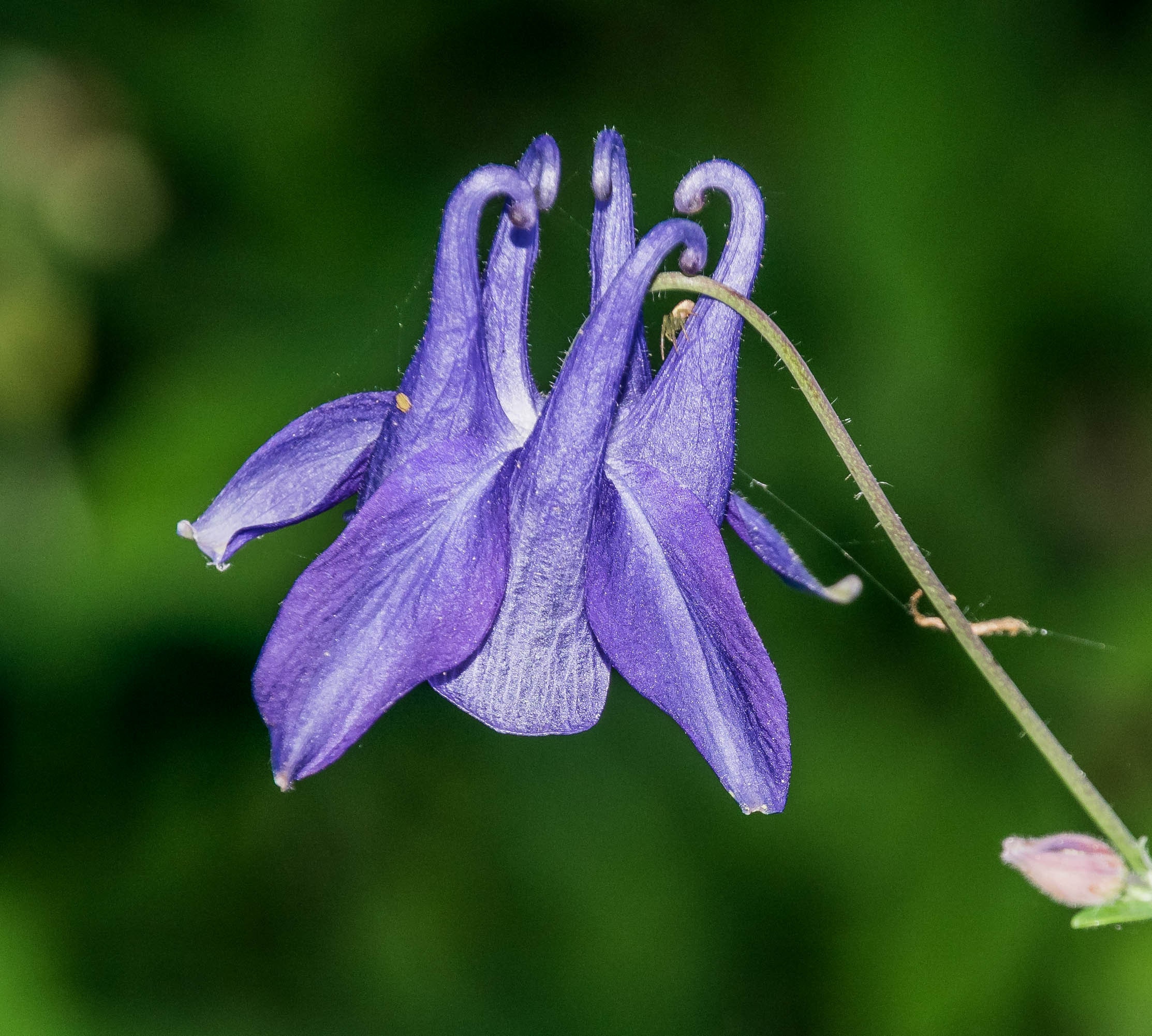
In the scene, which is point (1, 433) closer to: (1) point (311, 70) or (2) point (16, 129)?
(2) point (16, 129)

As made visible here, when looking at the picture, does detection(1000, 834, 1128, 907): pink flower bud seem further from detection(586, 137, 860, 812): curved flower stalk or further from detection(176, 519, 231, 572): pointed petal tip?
detection(176, 519, 231, 572): pointed petal tip

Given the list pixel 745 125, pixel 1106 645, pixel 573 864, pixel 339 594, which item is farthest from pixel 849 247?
pixel 339 594

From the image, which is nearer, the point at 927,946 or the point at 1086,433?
the point at 927,946

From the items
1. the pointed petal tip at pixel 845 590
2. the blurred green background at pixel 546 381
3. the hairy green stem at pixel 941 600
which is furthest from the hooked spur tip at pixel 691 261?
the blurred green background at pixel 546 381

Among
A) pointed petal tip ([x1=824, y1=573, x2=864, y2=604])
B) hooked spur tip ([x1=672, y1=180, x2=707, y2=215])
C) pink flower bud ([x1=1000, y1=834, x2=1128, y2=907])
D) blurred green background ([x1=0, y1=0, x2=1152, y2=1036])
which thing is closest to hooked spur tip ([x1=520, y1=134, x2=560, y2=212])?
hooked spur tip ([x1=672, y1=180, x2=707, y2=215])

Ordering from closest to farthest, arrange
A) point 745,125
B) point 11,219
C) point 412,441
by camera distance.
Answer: point 412,441
point 11,219
point 745,125

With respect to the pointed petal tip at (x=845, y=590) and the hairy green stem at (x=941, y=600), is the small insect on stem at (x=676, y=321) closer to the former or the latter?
the hairy green stem at (x=941, y=600)
